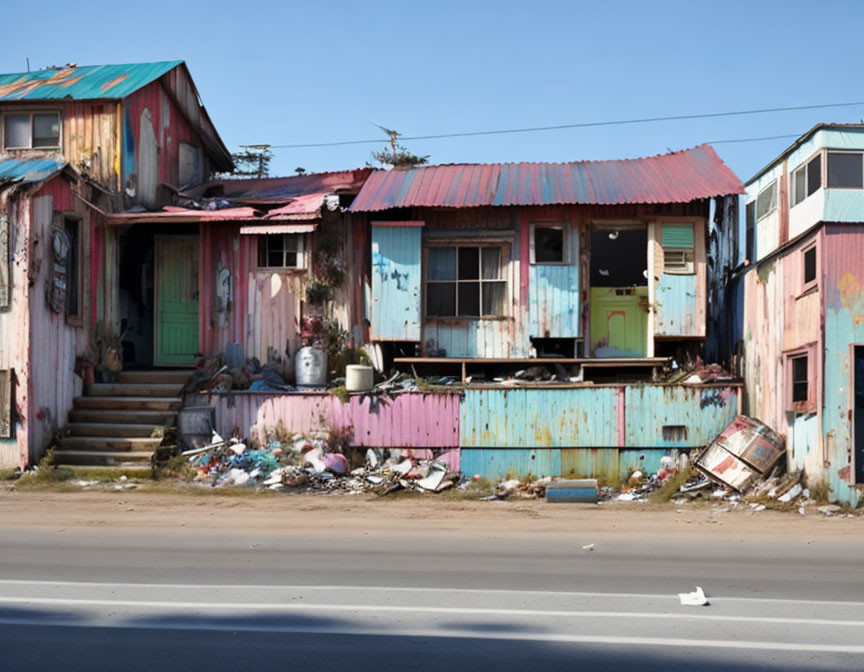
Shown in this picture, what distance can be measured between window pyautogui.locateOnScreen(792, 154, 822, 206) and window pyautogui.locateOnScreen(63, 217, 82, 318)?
12.7 m

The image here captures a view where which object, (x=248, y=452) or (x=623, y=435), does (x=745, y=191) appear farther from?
(x=248, y=452)

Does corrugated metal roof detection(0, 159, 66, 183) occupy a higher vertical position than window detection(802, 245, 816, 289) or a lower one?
higher

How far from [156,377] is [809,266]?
1197 cm

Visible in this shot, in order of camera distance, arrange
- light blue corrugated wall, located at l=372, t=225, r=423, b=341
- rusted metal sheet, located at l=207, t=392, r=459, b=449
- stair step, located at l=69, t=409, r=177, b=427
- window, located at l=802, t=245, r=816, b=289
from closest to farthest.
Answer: window, located at l=802, t=245, r=816, b=289
rusted metal sheet, located at l=207, t=392, r=459, b=449
stair step, located at l=69, t=409, r=177, b=427
light blue corrugated wall, located at l=372, t=225, r=423, b=341

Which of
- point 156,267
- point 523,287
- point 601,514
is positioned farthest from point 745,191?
point 156,267

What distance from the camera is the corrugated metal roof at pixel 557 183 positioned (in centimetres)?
1828

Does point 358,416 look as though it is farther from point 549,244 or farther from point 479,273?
point 549,244

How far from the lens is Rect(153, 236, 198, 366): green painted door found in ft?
65.6

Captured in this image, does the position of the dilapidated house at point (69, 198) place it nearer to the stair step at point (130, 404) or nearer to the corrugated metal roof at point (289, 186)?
the stair step at point (130, 404)

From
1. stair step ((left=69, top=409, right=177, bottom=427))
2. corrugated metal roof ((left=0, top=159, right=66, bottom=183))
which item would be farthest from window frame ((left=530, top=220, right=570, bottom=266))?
corrugated metal roof ((left=0, top=159, right=66, bottom=183))

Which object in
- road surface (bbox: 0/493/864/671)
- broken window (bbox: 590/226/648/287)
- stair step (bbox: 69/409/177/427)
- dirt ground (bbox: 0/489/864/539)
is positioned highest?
broken window (bbox: 590/226/648/287)

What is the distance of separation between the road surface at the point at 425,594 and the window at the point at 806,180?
16.9 ft

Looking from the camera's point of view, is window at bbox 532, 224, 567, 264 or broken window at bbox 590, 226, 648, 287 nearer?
window at bbox 532, 224, 567, 264

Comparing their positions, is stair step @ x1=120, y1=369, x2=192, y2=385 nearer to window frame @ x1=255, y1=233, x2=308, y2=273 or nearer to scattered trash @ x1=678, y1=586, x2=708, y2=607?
window frame @ x1=255, y1=233, x2=308, y2=273
